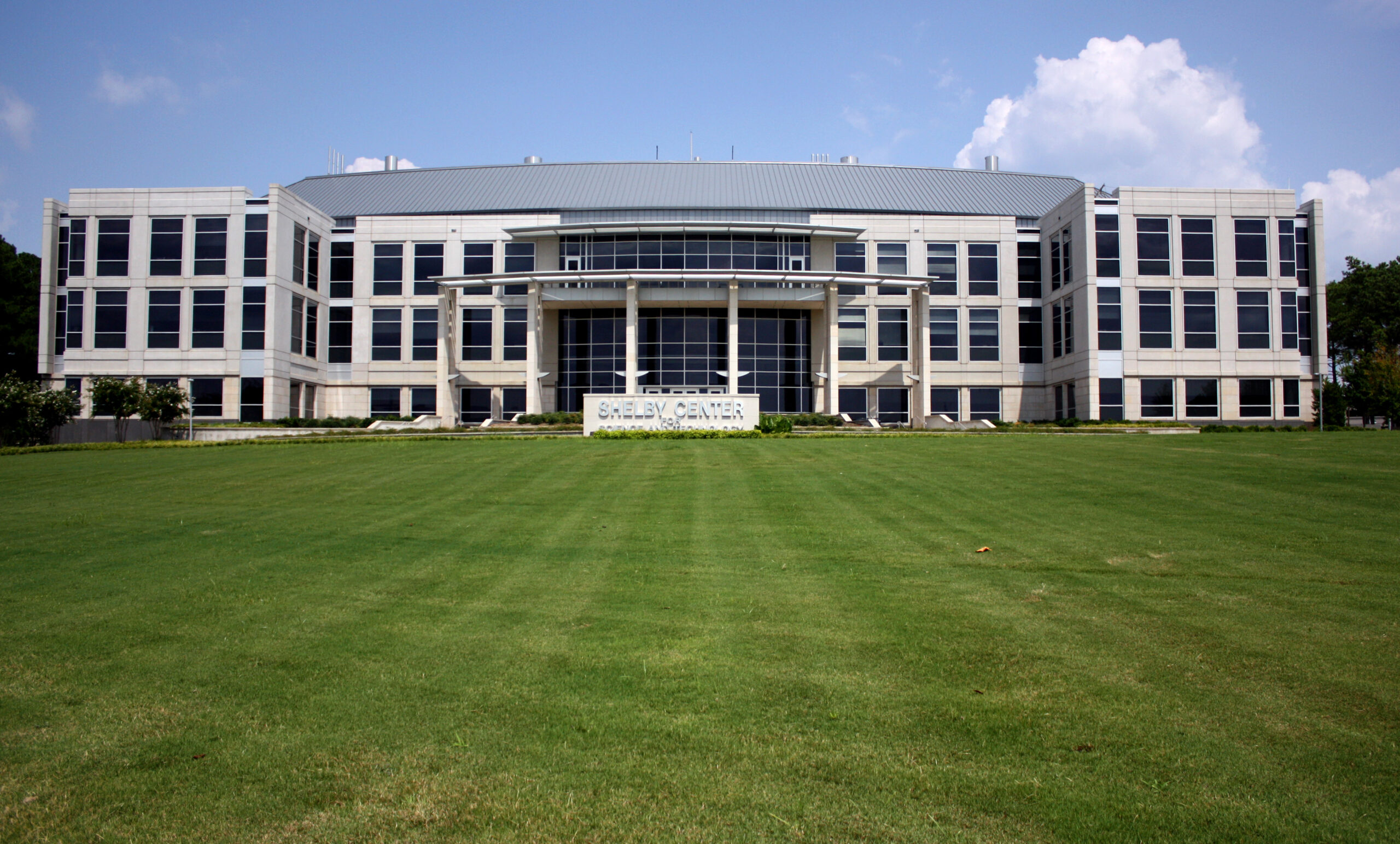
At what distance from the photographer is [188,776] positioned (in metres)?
4.34

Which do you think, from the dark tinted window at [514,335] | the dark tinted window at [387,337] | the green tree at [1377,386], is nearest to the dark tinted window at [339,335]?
the dark tinted window at [387,337]

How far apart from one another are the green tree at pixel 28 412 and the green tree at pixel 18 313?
27464 mm

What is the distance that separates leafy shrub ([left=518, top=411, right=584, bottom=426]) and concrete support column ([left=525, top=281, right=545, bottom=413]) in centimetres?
183

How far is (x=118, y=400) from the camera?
129 ft

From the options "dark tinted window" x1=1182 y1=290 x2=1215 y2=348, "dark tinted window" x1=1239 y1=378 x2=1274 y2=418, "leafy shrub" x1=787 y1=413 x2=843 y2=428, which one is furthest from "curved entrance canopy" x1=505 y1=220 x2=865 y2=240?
"dark tinted window" x1=1239 y1=378 x2=1274 y2=418

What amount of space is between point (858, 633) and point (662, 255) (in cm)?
4744

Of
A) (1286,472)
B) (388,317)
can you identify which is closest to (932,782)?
(1286,472)

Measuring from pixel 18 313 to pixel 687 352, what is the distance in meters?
50.1

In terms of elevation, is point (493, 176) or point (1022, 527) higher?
point (493, 176)

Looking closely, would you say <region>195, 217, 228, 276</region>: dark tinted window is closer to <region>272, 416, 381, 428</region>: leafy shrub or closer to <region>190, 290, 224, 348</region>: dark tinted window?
<region>190, 290, 224, 348</region>: dark tinted window

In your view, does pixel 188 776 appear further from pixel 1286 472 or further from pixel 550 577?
pixel 1286 472

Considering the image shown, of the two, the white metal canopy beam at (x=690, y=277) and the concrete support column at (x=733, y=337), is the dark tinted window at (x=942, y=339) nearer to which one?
the white metal canopy beam at (x=690, y=277)

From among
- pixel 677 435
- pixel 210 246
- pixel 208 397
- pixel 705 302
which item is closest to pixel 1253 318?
pixel 705 302

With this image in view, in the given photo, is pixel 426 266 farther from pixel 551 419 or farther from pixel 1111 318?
pixel 1111 318
